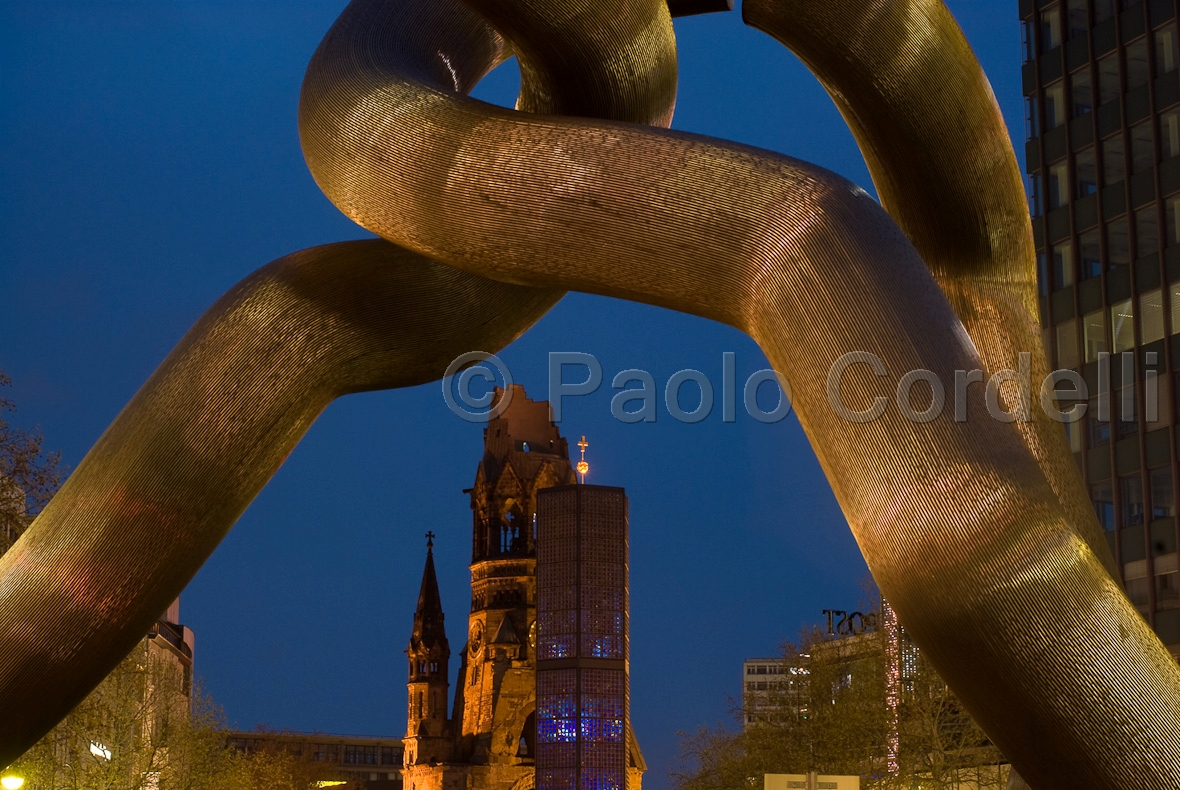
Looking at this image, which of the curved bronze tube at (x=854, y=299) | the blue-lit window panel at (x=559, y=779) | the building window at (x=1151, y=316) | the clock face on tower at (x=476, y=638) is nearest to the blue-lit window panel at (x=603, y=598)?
the blue-lit window panel at (x=559, y=779)

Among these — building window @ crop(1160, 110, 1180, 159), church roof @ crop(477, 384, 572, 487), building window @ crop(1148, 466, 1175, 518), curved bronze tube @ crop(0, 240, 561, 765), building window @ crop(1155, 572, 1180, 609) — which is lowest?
curved bronze tube @ crop(0, 240, 561, 765)

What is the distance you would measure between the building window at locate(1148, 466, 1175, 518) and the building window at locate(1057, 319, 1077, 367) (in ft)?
12.9

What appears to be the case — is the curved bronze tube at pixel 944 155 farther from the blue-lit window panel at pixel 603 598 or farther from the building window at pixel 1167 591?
the blue-lit window panel at pixel 603 598

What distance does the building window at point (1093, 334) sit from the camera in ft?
124

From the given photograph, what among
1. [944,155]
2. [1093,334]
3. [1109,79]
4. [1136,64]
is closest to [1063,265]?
[1093,334]

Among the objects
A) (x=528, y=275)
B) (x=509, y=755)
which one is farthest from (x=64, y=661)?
(x=509, y=755)

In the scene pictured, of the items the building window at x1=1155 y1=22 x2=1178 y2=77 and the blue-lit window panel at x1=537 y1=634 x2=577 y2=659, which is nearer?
the building window at x1=1155 y1=22 x2=1178 y2=77

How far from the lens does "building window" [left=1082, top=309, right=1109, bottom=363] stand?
37719 millimetres

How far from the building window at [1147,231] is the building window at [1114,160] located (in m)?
1.34

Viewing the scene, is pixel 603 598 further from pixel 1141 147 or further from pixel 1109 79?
pixel 1109 79

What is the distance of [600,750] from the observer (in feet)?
124

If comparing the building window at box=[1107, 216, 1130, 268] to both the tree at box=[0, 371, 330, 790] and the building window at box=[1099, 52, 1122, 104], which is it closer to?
the building window at box=[1099, 52, 1122, 104]

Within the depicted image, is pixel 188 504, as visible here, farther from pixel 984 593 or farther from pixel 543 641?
pixel 543 641

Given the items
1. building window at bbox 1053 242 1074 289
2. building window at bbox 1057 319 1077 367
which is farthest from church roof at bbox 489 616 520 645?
building window at bbox 1053 242 1074 289
